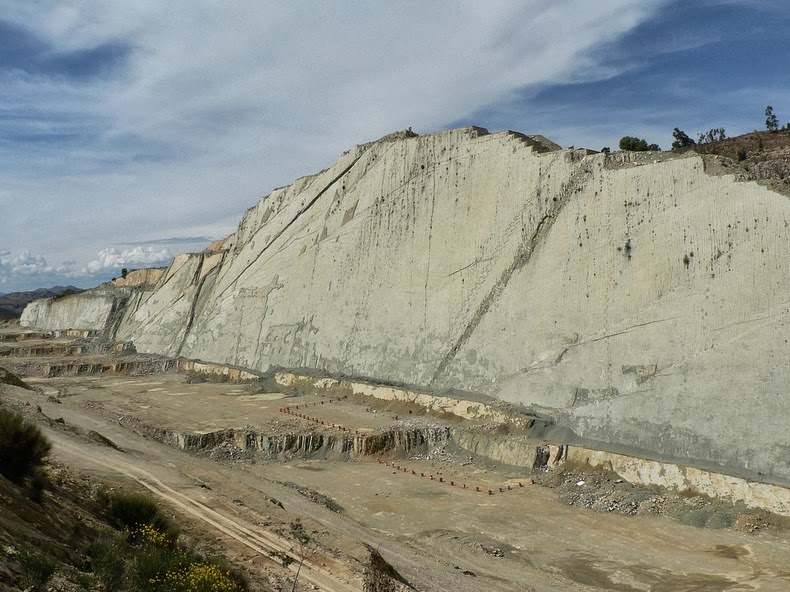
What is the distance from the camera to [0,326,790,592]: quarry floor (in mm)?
10055

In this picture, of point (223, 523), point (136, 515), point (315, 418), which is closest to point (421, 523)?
point (223, 523)

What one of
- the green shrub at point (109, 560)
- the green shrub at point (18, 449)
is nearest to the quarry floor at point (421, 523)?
the green shrub at point (109, 560)

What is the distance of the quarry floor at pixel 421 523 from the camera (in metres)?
10.1

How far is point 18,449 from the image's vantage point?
795cm

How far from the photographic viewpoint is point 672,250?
57.9 ft

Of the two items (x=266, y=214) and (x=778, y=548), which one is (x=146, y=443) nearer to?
(x=778, y=548)

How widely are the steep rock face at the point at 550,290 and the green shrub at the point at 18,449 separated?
1384cm

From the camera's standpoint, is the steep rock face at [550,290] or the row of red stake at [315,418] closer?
the steep rock face at [550,290]

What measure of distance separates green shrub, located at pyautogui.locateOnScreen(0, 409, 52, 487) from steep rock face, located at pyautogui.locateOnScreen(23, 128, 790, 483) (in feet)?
45.4

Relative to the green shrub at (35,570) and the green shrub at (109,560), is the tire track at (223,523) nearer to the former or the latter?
the green shrub at (109,560)

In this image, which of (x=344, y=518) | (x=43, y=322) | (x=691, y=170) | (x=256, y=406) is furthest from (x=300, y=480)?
(x=43, y=322)

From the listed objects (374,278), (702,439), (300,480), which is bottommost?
(300,480)

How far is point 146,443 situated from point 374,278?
13.3 m

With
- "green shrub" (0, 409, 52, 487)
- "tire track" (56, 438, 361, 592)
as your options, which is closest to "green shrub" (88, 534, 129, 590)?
"green shrub" (0, 409, 52, 487)
